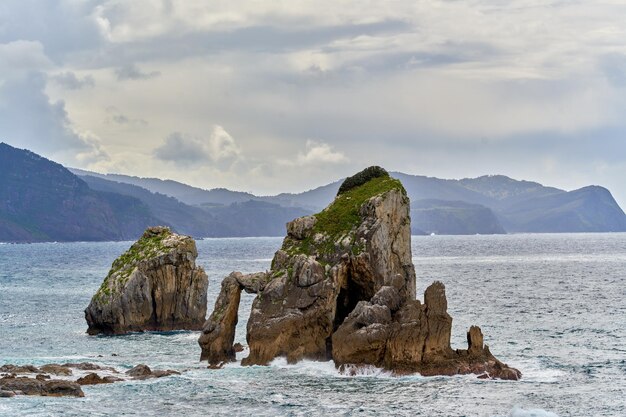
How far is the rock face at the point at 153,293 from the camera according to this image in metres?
86.5

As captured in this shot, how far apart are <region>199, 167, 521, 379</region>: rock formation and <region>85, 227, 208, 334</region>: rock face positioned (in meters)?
19.5

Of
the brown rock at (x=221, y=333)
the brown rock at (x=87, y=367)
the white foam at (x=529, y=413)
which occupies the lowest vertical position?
the white foam at (x=529, y=413)

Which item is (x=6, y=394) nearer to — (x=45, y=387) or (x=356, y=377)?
(x=45, y=387)

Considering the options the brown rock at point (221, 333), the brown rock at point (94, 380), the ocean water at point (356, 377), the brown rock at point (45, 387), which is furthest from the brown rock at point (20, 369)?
the brown rock at point (221, 333)

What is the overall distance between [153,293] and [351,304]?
25.0 meters

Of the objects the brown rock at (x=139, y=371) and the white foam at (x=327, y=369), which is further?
the brown rock at (x=139, y=371)

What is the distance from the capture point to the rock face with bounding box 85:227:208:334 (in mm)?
86500

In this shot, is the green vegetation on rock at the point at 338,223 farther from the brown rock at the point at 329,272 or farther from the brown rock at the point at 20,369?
the brown rock at the point at 20,369

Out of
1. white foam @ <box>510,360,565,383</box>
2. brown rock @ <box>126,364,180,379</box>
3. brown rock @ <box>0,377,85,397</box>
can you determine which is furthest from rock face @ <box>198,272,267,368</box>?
white foam @ <box>510,360,565,383</box>

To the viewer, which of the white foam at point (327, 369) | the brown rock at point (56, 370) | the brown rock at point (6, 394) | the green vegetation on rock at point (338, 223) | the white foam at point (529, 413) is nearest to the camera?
the white foam at point (529, 413)

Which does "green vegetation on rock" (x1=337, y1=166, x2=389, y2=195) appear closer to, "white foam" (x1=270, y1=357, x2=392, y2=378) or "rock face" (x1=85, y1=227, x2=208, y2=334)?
"white foam" (x1=270, y1=357, x2=392, y2=378)

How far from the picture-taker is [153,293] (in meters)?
87.9

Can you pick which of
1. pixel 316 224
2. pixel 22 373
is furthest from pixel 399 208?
pixel 22 373

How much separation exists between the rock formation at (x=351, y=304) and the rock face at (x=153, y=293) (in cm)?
1948
